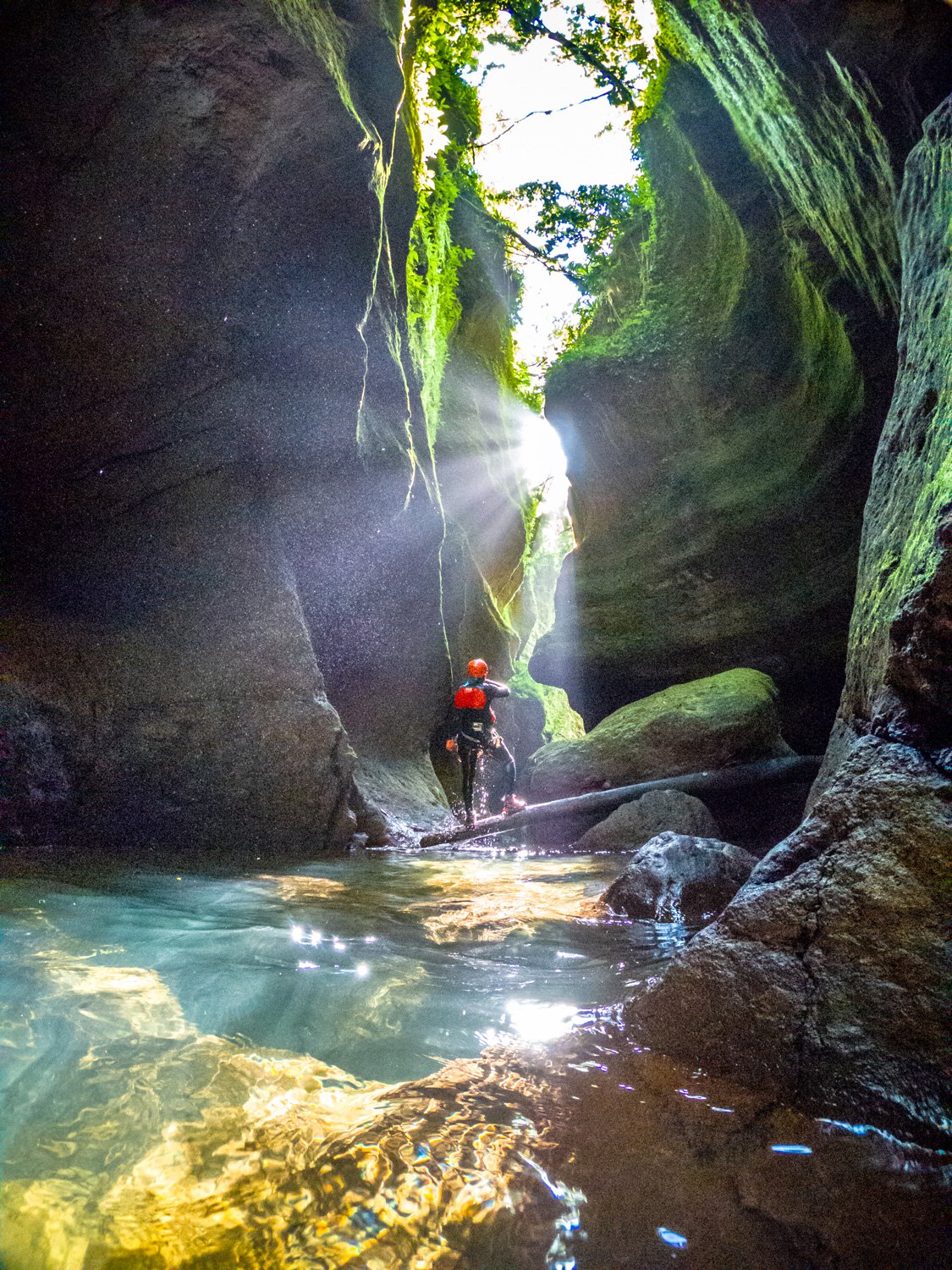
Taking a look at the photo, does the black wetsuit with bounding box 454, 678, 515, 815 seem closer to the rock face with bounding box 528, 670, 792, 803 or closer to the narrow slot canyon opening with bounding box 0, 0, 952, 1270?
the narrow slot canyon opening with bounding box 0, 0, 952, 1270

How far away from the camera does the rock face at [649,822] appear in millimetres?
5895

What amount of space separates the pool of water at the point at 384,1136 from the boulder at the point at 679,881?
1110 mm

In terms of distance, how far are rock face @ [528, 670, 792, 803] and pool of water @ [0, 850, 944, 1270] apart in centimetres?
513

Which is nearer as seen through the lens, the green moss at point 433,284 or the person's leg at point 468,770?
the person's leg at point 468,770

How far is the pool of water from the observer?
107cm

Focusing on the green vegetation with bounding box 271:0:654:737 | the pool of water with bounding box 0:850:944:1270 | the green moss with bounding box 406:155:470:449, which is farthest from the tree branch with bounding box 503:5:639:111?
the pool of water with bounding box 0:850:944:1270

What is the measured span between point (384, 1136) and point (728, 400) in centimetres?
990

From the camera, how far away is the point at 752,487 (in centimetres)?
910

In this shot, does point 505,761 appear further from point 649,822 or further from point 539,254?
point 539,254

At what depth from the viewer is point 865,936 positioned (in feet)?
5.61

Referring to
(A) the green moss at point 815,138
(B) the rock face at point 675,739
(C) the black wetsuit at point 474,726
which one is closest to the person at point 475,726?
(C) the black wetsuit at point 474,726

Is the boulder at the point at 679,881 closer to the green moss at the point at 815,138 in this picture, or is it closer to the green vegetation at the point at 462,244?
the green moss at the point at 815,138

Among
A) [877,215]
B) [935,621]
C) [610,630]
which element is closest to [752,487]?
[610,630]

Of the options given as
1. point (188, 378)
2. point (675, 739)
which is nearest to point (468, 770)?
point (675, 739)
